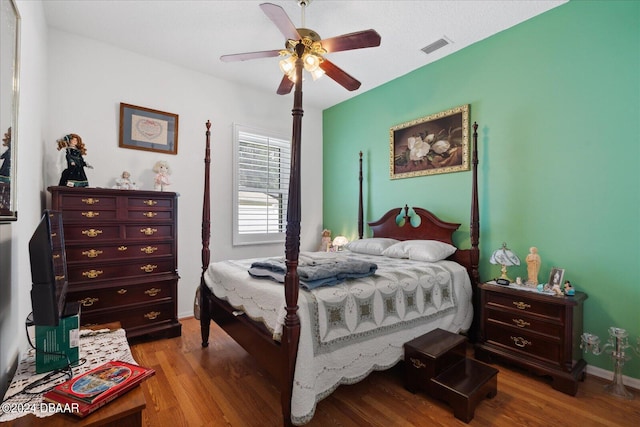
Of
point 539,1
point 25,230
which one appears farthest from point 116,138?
point 539,1

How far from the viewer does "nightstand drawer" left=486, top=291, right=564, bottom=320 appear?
2172 millimetres

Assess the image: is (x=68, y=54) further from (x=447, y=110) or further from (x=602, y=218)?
(x=602, y=218)

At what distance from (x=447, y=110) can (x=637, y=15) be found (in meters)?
1.47

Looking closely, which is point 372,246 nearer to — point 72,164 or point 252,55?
point 252,55

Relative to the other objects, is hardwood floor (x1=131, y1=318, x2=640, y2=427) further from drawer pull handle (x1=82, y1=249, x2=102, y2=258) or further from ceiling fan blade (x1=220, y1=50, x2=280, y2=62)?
ceiling fan blade (x1=220, y1=50, x2=280, y2=62)

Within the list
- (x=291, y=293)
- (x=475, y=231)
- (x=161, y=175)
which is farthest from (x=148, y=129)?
(x=475, y=231)

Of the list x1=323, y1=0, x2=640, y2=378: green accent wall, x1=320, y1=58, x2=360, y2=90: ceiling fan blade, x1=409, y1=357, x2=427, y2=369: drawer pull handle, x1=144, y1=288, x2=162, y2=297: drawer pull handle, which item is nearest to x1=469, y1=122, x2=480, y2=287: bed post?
x1=323, y1=0, x2=640, y2=378: green accent wall

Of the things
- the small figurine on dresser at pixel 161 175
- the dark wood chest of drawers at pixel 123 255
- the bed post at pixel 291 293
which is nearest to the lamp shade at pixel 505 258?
the bed post at pixel 291 293

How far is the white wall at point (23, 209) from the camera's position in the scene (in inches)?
50.1

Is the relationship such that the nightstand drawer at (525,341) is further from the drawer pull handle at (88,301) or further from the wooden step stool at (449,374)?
the drawer pull handle at (88,301)

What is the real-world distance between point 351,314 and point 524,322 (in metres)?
1.45

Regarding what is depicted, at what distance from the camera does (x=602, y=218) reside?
231 cm

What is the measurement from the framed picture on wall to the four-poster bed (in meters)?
0.99

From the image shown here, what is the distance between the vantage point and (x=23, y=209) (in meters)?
1.70
